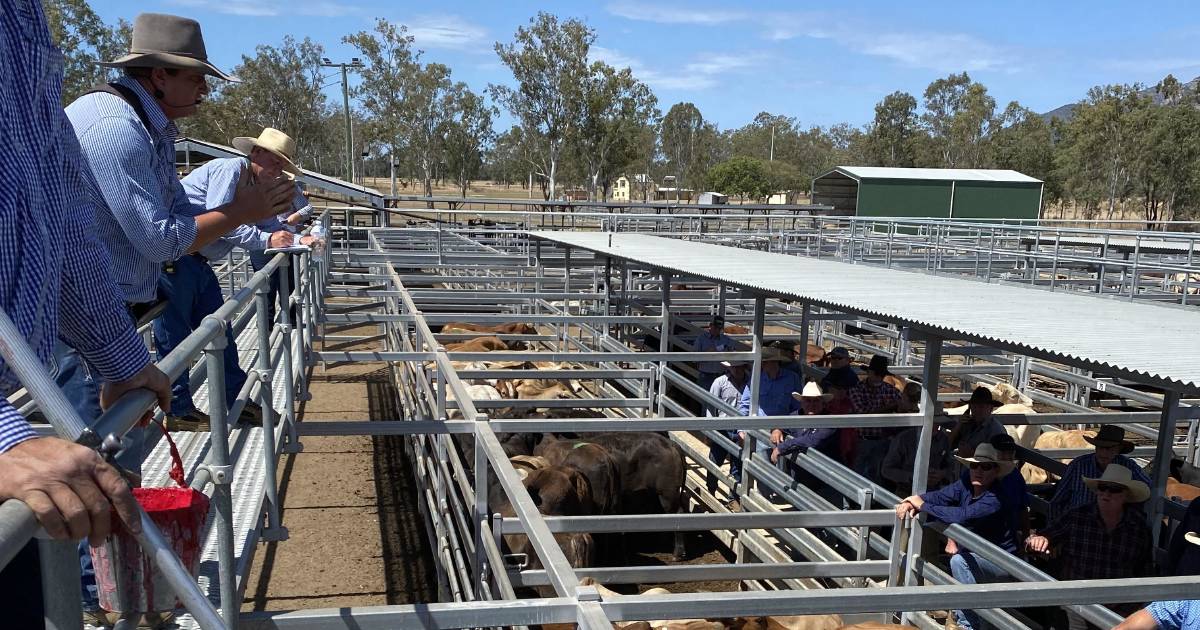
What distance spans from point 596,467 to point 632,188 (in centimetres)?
8456

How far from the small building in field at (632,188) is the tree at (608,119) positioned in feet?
85.2

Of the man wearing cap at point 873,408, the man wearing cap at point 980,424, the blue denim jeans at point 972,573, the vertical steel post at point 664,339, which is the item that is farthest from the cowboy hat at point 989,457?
the vertical steel post at point 664,339

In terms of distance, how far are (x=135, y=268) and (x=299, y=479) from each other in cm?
690

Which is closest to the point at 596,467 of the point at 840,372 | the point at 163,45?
the point at 840,372

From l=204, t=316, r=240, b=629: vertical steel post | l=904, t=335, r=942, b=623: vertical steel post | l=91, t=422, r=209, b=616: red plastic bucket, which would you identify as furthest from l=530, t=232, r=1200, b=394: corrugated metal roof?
l=91, t=422, r=209, b=616: red plastic bucket

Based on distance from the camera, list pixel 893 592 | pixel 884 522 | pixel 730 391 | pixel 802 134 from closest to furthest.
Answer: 1. pixel 893 592
2. pixel 884 522
3. pixel 730 391
4. pixel 802 134

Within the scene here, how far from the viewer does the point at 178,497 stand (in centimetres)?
169

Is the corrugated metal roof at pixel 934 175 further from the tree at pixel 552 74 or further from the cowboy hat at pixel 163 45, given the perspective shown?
the cowboy hat at pixel 163 45

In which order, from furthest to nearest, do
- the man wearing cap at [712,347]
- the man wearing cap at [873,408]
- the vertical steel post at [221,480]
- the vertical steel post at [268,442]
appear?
1. the man wearing cap at [712,347]
2. the man wearing cap at [873,408]
3. the vertical steel post at [268,442]
4. the vertical steel post at [221,480]

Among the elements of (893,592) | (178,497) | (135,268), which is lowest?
(893,592)

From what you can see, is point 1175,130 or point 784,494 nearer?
point 784,494

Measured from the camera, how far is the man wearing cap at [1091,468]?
17.8ft

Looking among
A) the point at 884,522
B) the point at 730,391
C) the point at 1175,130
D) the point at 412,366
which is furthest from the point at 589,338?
the point at 1175,130

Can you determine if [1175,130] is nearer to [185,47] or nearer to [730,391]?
[730,391]
